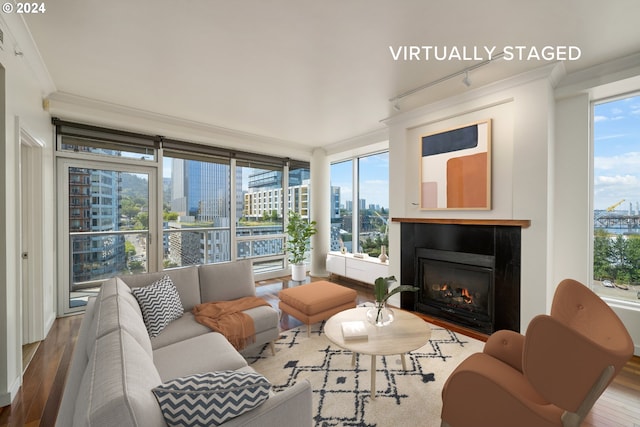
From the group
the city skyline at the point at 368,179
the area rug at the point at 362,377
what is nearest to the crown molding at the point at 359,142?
the city skyline at the point at 368,179

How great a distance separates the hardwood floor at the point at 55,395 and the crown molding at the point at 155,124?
2.62m

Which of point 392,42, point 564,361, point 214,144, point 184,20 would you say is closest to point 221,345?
point 564,361

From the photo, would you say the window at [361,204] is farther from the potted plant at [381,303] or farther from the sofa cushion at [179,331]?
the sofa cushion at [179,331]

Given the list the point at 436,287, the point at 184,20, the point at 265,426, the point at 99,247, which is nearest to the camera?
the point at 265,426

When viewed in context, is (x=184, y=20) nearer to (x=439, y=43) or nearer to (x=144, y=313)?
(x=439, y=43)

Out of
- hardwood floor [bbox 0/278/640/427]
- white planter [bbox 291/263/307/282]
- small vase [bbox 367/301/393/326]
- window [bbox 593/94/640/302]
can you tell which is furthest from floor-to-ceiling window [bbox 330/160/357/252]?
hardwood floor [bbox 0/278/640/427]

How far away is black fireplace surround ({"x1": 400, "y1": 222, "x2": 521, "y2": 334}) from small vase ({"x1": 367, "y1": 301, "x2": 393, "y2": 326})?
1.28 meters

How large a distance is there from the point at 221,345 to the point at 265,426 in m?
1.04

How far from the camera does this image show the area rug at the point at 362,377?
1777 mm

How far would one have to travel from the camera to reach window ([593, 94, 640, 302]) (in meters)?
2.61

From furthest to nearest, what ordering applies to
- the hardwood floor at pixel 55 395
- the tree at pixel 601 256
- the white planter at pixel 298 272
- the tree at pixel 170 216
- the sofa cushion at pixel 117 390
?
the white planter at pixel 298 272 < the tree at pixel 170 216 < the tree at pixel 601 256 < the hardwood floor at pixel 55 395 < the sofa cushion at pixel 117 390

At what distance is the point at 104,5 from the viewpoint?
1.80m

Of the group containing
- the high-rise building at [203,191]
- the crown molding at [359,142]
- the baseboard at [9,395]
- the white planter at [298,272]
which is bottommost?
the baseboard at [9,395]

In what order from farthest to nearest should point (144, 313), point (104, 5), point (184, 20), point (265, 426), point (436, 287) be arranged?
point (436, 287), point (144, 313), point (184, 20), point (104, 5), point (265, 426)
